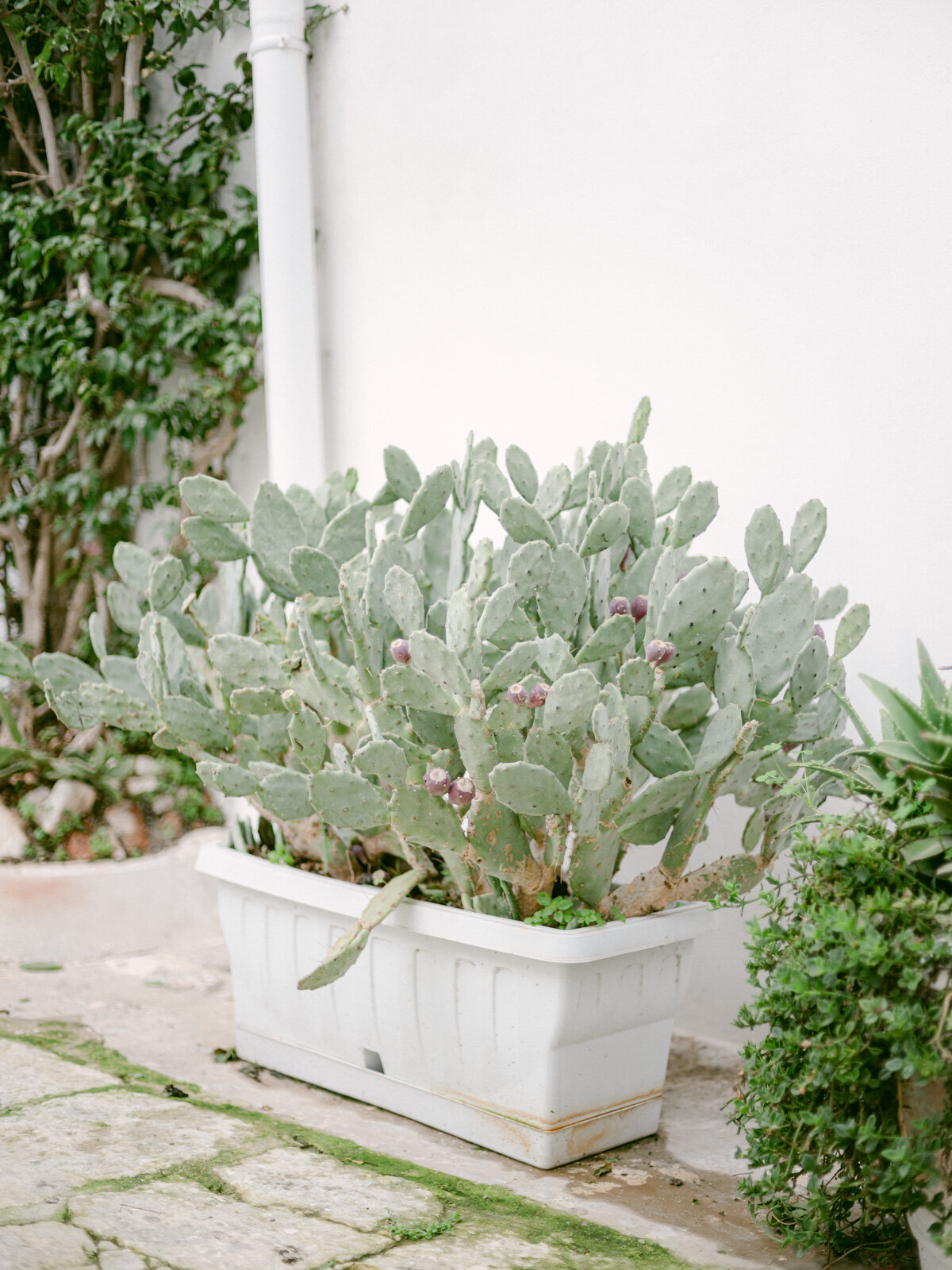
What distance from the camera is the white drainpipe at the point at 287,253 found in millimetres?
2715

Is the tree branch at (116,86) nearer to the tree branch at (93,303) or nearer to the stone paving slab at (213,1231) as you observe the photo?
the tree branch at (93,303)

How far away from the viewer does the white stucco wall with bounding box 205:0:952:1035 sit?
6.12ft

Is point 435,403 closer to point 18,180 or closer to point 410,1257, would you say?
point 18,180

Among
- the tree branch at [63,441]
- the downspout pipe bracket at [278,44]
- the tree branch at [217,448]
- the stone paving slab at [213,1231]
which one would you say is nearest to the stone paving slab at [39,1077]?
the stone paving slab at [213,1231]

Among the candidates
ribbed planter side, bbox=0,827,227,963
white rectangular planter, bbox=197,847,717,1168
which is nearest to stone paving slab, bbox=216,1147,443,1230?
white rectangular planter, bbox=197,847,717,1168

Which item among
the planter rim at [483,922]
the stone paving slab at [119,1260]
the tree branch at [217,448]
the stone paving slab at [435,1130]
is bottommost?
the stone paving slab at [435,1130]

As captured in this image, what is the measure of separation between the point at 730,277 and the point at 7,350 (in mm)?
→ 2057

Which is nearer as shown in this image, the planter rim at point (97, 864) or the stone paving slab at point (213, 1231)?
the stone paving slab at point (213, 1231)

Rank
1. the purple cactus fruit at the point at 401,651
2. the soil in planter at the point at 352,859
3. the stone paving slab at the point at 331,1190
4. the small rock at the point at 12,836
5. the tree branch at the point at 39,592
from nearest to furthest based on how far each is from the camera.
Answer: the stone paving slab at the point at 331,1190 → the purple cactus fruit at the point at 401,651 → the soil in planter at the point at 352,859 → the small rock at the point at 12,836 → the tree branch at the point at 39,592

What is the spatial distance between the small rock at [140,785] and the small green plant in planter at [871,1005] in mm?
2099

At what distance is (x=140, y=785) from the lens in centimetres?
309

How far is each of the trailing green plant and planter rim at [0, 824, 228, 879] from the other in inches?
66.0

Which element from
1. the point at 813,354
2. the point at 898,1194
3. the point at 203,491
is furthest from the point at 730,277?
the point at 898,1194

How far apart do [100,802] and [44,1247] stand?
1.86m
